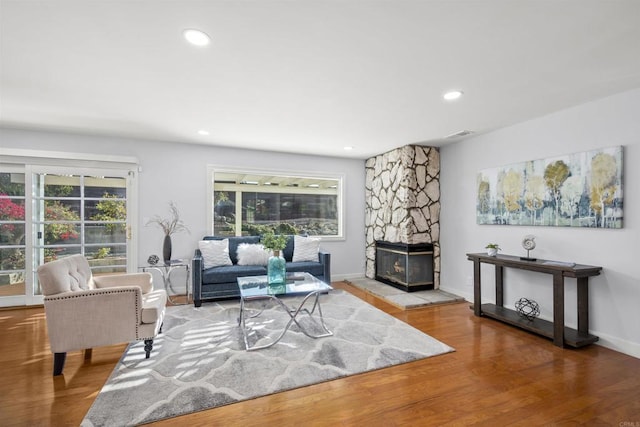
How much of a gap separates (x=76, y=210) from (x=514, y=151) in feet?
19.6

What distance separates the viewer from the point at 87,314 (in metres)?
2.32

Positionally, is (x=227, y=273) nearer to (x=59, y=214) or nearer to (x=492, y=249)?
(x=59, y=214)

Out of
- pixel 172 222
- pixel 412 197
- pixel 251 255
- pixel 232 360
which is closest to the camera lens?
pixel 232 360

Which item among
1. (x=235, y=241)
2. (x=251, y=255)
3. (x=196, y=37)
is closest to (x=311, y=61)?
(x=196, y=37)

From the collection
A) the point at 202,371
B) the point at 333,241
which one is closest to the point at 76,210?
the point at 202,371

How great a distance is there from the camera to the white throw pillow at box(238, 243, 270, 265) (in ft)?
14.6

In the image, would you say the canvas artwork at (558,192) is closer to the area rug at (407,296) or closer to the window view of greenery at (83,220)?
the area rug at (407,296)

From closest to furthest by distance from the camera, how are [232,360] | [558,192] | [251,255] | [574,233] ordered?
[232,360]
[574,233]
[558,192]
[251,255]

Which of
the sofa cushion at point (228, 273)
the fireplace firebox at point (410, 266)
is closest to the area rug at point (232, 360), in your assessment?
the sofa cushion at point (228, 273)

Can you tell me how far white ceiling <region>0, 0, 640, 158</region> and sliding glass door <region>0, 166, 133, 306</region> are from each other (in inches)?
34.4

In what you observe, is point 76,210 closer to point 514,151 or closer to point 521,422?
point 521,422

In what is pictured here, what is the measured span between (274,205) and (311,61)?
3493 mm

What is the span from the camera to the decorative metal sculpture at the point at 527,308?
3318 mm

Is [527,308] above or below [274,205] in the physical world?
below
